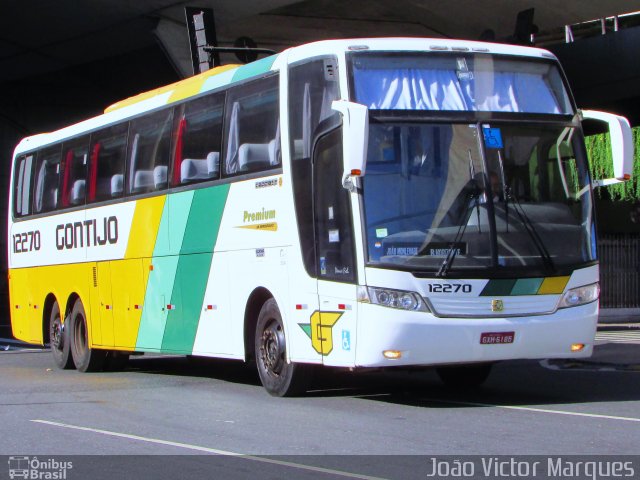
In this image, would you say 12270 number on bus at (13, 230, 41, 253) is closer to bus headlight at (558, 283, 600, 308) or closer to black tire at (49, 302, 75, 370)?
black tire at (49, 302, 75, 370)

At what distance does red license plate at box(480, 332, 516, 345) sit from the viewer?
1085 centimetres

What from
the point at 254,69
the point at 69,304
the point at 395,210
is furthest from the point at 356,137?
the point at 69,304

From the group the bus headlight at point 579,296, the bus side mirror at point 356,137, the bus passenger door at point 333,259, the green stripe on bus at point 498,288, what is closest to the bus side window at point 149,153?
the bus passenger door at point 333,259

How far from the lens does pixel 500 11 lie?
98.6ft

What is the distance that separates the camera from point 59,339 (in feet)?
60.2

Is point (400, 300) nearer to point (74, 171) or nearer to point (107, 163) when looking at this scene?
point (107, 163)

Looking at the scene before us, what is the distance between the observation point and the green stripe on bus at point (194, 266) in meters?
13.7

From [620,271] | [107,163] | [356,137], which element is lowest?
[620,271]

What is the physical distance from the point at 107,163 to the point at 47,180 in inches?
102

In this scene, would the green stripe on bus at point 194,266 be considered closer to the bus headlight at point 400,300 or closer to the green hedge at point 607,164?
the bus headlight at point 400,300

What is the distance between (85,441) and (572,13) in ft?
74.0

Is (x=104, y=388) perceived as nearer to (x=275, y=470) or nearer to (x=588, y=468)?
(x=275, y=470)

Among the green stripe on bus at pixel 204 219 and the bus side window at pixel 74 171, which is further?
the bus side window at pixel 74 171

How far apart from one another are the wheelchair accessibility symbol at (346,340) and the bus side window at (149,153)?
185 inches
